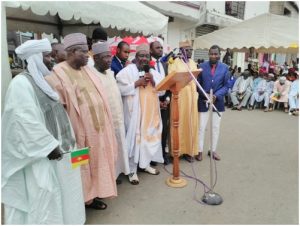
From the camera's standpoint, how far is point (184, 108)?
181 inches

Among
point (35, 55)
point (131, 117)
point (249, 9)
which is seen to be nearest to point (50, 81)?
point (35, 55)

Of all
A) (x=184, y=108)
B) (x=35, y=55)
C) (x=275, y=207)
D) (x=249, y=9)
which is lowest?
(x=275, y=207)

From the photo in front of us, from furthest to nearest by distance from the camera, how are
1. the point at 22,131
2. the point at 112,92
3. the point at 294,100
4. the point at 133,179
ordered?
the point at 294,100, the point at 133,179, the point at 112,92, the point at 22,131

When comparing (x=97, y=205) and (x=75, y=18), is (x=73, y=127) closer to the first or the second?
(x=97, y=205)

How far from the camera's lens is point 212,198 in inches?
131

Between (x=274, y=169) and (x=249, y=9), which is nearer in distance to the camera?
(x=274, y=169)

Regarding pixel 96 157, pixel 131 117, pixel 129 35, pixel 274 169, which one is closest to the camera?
pixel 96 157

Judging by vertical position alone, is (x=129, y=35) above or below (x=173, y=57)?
above

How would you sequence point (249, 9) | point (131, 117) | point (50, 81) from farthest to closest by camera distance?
point (249, 9)
point (131, 117)
point (50, 81)

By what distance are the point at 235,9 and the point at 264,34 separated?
856 centimetres

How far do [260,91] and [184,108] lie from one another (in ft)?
21.1

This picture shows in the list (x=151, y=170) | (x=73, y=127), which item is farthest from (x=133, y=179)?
(x=73, y=127)

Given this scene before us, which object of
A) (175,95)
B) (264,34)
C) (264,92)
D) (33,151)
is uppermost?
(264,34)

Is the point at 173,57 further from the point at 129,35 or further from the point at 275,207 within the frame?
the point at 275,207
